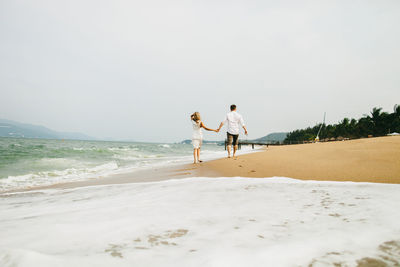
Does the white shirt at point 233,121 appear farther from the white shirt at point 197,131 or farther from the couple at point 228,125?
the white shirt at point 197,131

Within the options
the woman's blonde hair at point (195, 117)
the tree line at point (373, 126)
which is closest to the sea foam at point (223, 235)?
the woman's blonde hair at point (195, 117)

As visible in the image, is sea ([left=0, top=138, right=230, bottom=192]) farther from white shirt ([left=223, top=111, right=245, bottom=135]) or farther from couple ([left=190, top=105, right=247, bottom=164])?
white shirt ([left=223, top=111, right=245, bottom=135])

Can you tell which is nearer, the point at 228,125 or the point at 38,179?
the point at 38,179

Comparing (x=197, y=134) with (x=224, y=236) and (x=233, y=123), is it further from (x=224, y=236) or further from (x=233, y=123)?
(x=224, y=236)

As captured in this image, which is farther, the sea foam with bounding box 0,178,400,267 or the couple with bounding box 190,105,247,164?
the couple with bounding box 190,105,247,164

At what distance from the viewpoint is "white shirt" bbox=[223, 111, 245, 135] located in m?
8.21

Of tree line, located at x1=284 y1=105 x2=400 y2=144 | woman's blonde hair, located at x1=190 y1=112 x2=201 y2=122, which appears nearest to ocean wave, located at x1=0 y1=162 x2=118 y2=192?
woman's blonde hair, located at x1=190 y1=112 x2=201 y2=122

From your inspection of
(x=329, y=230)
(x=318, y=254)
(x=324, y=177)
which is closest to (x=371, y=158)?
(x=324, y=177)

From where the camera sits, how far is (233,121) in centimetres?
827

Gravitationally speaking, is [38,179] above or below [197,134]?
below

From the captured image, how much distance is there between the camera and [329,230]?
1.22 m

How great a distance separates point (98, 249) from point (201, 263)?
1.69 ft

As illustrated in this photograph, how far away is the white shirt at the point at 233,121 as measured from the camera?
821 centimetres

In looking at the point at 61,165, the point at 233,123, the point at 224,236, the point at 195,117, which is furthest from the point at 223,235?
the point at 61,165
